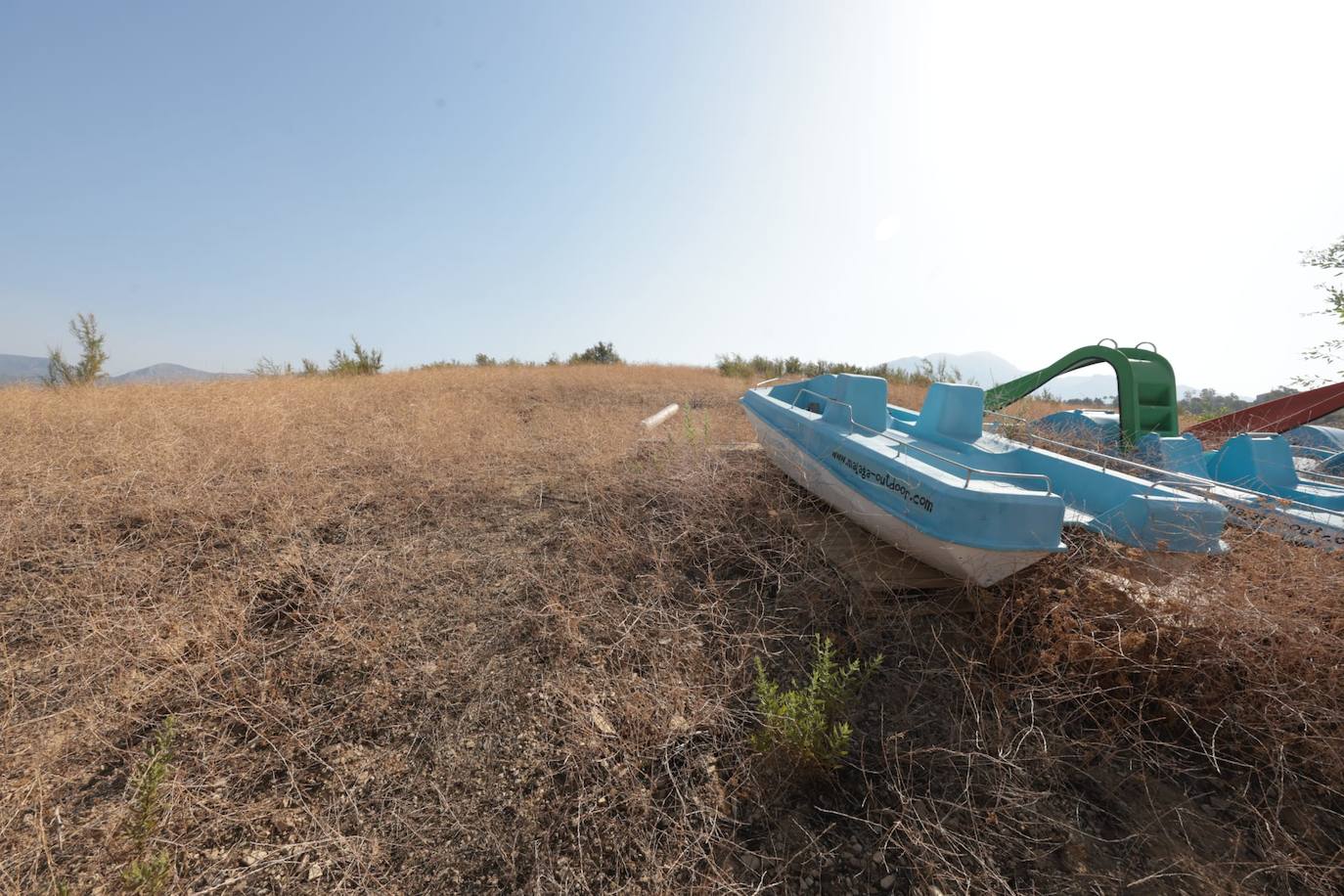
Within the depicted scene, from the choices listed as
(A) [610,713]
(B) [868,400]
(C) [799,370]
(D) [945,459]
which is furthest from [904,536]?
(C) [799,370]

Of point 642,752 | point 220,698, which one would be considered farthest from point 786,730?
point 220,698

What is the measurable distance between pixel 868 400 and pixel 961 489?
6.17 ft

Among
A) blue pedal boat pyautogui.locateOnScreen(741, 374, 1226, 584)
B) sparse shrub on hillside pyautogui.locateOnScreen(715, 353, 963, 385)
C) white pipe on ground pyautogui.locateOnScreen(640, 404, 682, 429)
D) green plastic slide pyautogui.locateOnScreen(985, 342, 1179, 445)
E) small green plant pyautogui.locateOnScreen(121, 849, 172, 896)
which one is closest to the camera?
small green plant pyautogui.locateOnScreen(121, 849, 172, 896)

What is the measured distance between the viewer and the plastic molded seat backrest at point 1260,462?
12.3 ft

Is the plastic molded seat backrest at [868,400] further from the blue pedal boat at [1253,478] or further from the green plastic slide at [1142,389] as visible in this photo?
the green plastic slide at [1142,389]

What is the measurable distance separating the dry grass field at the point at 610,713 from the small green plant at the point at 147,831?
15mm

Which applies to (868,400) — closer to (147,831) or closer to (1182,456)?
(1182,456)

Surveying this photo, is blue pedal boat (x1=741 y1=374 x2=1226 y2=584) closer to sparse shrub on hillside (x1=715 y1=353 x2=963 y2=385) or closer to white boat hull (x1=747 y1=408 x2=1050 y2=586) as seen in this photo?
white boat hull (x1=747 y1=408 x2=1050 y2=586)

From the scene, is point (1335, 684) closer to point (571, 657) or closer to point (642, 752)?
point (642, 752)

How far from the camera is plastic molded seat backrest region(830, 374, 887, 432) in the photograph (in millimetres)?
4184

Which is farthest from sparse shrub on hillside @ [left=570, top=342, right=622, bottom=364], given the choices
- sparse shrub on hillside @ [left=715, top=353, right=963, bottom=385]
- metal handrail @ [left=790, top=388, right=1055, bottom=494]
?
metal handrail @ [left=790, top=388, right=1055, bottom=494]

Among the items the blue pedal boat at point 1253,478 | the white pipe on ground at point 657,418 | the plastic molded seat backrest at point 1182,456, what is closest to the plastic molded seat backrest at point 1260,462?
the blue pedal boat at point 1253,478

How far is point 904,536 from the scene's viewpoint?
113 inches

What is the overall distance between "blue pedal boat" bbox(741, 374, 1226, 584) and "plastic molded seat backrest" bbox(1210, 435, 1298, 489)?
6.11ft
